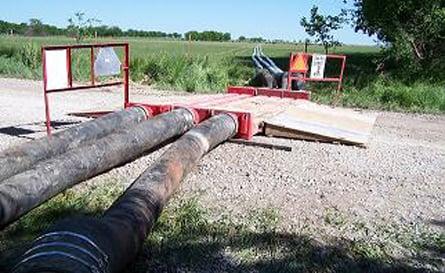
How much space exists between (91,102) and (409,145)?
657cm

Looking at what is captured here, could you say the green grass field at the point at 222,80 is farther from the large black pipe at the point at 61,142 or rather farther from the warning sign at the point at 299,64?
the large black pipe at the point at 61,142

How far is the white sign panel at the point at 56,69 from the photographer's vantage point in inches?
288

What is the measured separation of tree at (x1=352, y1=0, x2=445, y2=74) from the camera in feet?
54.9

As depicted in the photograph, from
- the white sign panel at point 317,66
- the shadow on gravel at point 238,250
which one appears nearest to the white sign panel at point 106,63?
the shadow on gravel at point 238,250

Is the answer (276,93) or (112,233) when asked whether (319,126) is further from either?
(112,233)

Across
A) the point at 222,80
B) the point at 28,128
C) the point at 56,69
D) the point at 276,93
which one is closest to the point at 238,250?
the point at 56,69

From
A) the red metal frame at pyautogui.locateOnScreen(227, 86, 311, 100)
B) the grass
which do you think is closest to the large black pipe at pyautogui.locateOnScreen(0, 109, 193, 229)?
the grass

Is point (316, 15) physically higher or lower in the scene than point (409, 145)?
higher

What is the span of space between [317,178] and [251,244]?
2.23 meters

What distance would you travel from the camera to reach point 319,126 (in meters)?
8.80

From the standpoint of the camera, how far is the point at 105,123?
748 cm

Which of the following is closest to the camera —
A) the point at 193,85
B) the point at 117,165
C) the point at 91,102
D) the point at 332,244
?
the point at 332,244

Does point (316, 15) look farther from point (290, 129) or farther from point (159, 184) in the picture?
point (159, 184)

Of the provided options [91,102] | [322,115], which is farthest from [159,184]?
[91,102]
